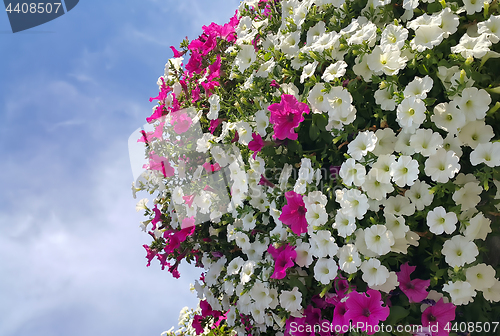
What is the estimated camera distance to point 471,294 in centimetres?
144

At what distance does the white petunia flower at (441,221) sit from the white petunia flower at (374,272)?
0.26 meters

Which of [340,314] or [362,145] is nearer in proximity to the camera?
[362,145]

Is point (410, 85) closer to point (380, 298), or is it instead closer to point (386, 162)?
point (386, 162)

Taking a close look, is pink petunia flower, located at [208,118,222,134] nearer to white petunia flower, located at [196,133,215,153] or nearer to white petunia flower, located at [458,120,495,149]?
white petunia flower, located at [196,133,215,153]

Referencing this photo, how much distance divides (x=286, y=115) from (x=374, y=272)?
2.67 feet

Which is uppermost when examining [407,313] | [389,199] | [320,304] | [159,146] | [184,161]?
[159,146]

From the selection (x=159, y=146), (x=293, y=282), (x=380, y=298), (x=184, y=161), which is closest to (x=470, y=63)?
(x=380, y=298)

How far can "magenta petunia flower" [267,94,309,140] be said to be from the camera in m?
1.70

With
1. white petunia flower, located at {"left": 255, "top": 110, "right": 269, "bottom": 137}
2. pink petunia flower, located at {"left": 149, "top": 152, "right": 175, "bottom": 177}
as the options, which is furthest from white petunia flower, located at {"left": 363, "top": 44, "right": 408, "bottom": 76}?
pink petunia flower, located at {"left": 149, "top": 152, "right": 175, "bottom": 177}

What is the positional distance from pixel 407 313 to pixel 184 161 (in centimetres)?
171

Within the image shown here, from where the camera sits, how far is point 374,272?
5.11 ft

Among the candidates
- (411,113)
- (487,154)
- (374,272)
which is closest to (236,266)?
(374,272)

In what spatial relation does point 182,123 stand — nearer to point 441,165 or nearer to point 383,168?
point 383,168

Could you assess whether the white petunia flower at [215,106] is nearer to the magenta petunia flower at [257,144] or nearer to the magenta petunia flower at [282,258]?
the magenta petunia flower at [257,144]
